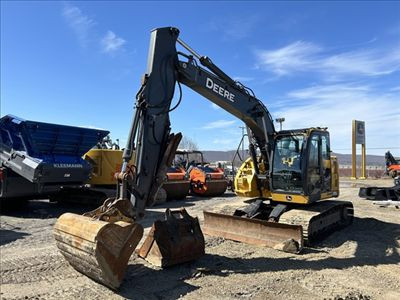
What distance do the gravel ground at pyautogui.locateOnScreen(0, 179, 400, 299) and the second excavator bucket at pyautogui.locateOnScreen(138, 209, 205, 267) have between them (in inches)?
5.4

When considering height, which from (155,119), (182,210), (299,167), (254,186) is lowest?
(182,210)

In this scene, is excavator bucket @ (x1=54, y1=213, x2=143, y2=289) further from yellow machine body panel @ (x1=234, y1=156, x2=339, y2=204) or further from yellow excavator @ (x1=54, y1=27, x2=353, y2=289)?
yellow machine body panel @ (x1=234, y1=156, x2=339, y2=204)

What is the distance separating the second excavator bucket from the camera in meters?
5.89

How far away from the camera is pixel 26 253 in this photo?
265 inches

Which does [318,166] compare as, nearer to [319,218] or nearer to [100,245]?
[319,218]

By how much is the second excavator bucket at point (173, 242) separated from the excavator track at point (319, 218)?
206 cm

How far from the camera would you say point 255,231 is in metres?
7.62

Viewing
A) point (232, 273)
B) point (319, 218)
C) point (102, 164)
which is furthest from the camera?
point (102, 164)

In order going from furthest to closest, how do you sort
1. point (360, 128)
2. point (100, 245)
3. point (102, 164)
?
point (360, 128)
point (102, 164)
point (100, 245)

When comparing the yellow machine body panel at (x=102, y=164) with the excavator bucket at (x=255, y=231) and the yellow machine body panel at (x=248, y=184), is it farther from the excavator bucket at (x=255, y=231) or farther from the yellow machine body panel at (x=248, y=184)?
the yellow machine body panel at (x=248, y=184)

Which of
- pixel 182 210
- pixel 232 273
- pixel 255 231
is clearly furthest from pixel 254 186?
pixel 232 273

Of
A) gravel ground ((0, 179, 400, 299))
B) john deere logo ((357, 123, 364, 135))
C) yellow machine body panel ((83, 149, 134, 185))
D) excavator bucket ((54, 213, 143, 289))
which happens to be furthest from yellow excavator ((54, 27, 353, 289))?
john deere logo ((357, 123, 364, 135))

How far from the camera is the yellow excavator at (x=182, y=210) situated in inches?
196

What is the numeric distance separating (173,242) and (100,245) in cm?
151
